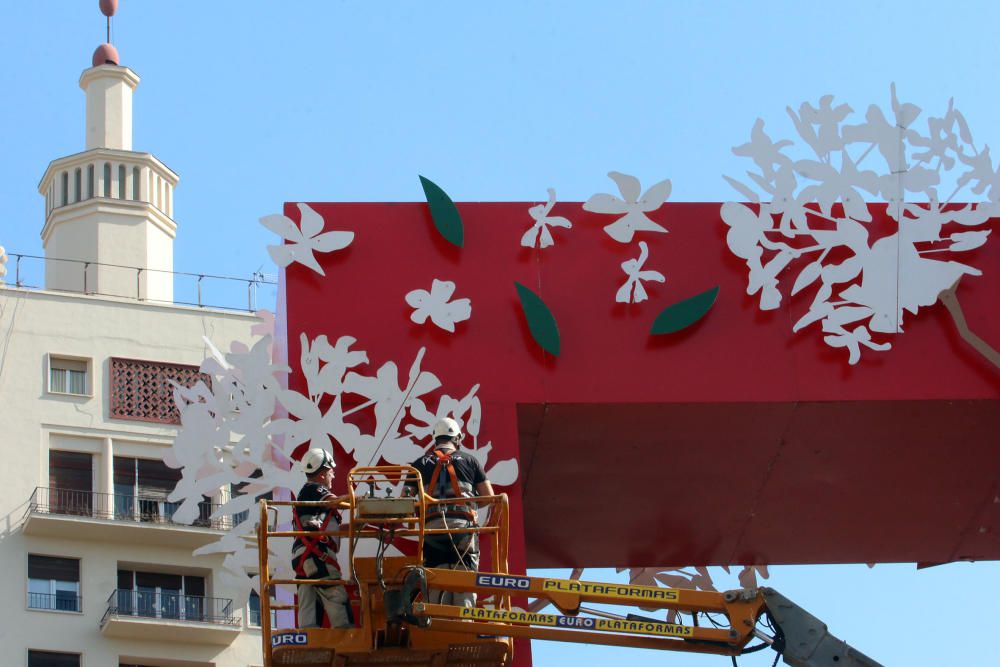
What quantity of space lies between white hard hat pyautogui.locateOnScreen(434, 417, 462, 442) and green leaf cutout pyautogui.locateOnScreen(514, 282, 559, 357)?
81.0 inches

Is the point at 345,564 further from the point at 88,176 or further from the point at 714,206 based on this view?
the point at 88,176

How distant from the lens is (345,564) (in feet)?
60.1

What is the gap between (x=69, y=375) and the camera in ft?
145

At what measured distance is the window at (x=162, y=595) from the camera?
42188mm

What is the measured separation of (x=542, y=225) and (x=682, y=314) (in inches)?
63.0

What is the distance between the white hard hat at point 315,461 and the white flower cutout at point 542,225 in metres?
3.23

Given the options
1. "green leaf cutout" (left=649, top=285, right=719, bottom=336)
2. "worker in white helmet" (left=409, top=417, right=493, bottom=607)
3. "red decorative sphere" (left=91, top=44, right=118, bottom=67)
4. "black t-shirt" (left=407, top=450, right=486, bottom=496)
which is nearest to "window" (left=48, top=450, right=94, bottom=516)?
"red decorative sphere" (left=91, top=44, right=118, bottom=67)

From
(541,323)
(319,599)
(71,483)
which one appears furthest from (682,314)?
(71,483)

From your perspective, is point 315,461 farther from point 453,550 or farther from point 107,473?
point 107,473

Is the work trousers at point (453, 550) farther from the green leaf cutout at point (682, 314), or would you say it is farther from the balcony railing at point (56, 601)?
the balcony railing at point (56, 601)

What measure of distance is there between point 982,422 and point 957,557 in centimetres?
261

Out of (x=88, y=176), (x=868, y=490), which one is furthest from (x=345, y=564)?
(x=88, y=176)

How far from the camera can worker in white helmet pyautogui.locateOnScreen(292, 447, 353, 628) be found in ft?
56.7

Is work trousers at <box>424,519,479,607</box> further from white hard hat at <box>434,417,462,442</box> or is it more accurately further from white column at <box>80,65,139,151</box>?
white column at <box>80,65,139,151</box>
